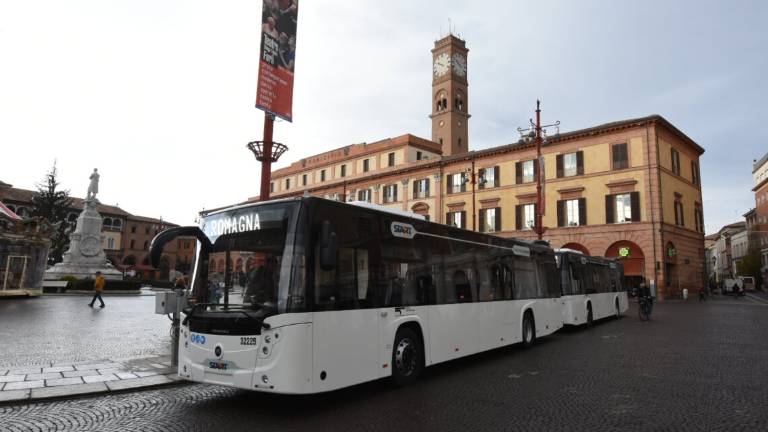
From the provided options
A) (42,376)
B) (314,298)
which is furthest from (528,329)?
(42,376)

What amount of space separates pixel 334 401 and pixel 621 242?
34542mm

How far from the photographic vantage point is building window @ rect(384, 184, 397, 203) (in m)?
52.1

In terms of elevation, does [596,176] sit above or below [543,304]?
above

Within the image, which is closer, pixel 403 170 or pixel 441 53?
pixel 403 170

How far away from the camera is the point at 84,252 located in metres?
34.1

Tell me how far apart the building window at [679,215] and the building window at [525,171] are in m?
10.9

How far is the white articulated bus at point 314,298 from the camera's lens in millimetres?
5883

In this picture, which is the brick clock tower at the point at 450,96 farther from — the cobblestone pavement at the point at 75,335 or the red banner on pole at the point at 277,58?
the red banner on pole at the point at 277,58

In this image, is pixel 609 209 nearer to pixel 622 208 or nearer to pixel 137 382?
pixel 622 208

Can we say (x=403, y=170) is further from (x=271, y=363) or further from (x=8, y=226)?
(x=271, y=363)

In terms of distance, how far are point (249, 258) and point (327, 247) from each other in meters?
1.29

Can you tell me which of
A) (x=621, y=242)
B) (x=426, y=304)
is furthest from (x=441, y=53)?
(x=426, y=304)

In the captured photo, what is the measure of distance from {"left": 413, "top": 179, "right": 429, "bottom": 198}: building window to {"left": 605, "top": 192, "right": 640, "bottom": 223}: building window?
685 inches

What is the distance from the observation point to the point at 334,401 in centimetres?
675
